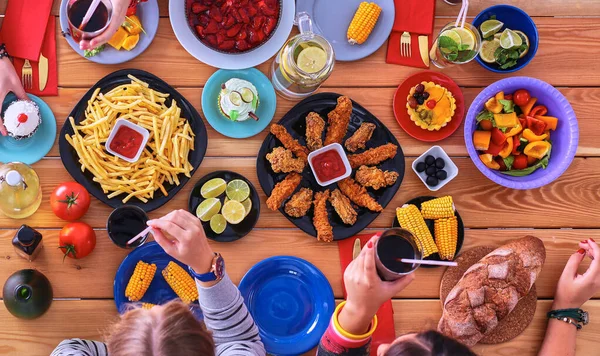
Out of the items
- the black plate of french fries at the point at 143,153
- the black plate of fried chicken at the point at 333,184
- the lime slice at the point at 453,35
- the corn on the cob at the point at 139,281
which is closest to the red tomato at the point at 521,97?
the lime slice at the point at 453,35

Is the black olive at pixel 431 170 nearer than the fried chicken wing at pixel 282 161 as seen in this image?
No

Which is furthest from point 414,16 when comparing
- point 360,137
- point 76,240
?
point 76,240

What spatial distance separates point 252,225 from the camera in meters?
2.42

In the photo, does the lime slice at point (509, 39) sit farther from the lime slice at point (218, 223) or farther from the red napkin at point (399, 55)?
the lime slice at point (218, 223)

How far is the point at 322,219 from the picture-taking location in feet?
7.97

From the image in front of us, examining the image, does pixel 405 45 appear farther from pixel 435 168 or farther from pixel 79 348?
pixel 79 348

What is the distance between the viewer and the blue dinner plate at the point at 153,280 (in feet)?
7.63

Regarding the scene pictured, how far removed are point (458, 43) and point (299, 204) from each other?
109 cm

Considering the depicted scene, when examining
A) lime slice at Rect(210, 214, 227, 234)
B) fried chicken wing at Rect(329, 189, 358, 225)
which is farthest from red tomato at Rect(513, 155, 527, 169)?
lime slice at Rect(210, 214, 227, 234)

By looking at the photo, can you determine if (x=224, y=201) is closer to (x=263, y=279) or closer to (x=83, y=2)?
(x=263, y=279)

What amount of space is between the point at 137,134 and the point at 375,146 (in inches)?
44.5

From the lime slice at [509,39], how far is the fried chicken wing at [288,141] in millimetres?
1115

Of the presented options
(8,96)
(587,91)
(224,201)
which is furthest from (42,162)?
(587,91)

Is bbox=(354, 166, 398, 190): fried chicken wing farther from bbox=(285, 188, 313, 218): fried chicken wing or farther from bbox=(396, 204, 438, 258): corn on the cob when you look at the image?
bbox=(285, 188, 313, 218): fried chicken wing
